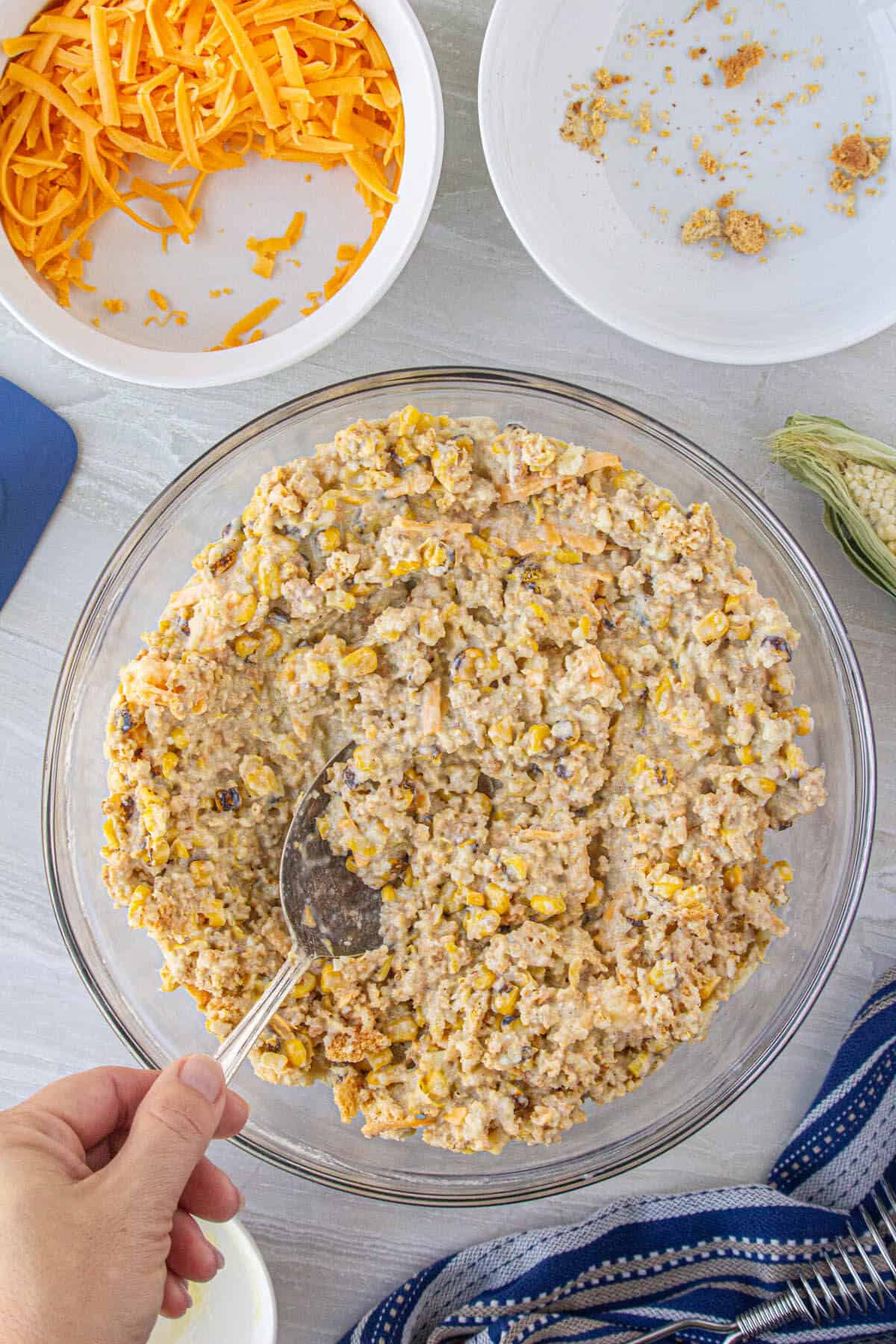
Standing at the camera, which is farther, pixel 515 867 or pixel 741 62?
pixel 741 62

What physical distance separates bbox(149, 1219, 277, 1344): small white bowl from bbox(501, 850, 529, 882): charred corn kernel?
0.83m

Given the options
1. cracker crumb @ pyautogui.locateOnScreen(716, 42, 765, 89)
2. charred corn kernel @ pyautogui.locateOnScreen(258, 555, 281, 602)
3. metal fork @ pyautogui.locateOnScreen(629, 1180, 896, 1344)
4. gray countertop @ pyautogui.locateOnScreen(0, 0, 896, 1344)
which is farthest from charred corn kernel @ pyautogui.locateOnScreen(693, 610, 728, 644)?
metal fork @ pyautogui.locateOnScreen(629, 1180, 896, 1344)

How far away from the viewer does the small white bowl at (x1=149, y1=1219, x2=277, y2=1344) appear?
1890mm

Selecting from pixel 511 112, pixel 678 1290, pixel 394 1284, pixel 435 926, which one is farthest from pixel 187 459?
pixel 678 1290

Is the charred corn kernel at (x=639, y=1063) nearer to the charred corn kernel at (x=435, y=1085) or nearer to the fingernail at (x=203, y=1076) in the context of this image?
the charred corn kernel at (x=435, y=1085)

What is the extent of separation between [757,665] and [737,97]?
1.08m

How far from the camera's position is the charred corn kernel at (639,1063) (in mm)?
1639

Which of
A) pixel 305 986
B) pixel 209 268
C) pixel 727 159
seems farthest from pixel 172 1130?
pixel 727 159

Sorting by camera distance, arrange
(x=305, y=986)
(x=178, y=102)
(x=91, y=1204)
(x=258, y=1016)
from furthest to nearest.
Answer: (x=178, y=102), (x=305, y=986), (x=258, y=1016), (x=91, y=1204)

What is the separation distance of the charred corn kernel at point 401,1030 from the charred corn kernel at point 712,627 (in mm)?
727

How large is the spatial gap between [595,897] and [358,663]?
19.8 inches

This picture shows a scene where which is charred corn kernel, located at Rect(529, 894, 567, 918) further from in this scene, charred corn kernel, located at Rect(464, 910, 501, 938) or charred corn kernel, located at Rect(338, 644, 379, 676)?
charred corn kernel, located at Rect(338, 644, 379, 676)

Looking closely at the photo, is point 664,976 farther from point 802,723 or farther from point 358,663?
point 358,663

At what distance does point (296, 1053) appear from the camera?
1.61 metres
